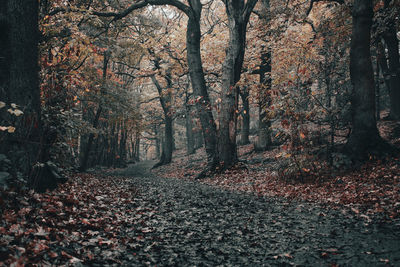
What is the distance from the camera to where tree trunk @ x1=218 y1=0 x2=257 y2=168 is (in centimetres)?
1069

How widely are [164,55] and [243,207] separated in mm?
14728

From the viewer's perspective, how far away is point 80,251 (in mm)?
3191

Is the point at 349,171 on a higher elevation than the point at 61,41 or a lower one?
lower

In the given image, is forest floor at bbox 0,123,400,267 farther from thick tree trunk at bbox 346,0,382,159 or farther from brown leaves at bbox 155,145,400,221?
thick tree trunk at bbox 346,0,382,159

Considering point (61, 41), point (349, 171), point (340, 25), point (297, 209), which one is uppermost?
point (340, 25)

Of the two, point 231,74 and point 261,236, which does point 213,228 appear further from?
point 231,74

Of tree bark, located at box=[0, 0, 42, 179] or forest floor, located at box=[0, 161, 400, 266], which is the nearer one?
forest floor, located at box=[0, 161, 400, 266]

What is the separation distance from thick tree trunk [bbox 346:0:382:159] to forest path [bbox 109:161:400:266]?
Result: 12.6 ft

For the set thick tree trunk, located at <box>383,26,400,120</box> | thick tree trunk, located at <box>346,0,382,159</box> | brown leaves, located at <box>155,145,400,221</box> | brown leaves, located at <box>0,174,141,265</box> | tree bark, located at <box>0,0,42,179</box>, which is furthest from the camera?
thick tree trunk, located at <box>383,26,400,120</box>

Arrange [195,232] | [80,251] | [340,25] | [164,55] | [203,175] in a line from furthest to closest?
[164,55] < [340,25] < [203,175] < [195,232] < [80,251]

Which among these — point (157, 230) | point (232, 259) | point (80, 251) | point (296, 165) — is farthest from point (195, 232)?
point (296, 165)

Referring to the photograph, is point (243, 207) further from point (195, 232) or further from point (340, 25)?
point (340, 25)

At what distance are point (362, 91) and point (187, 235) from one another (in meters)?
7.66

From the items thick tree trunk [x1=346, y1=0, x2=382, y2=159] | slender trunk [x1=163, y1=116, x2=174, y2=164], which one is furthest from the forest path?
slender trunk [x1=163, y1=116, x2=174, y2=164]
